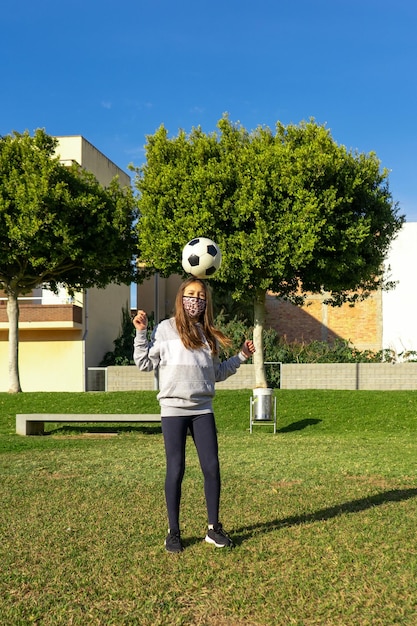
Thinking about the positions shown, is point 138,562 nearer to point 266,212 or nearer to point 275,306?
point 266,212

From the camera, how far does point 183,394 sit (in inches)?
A: 190

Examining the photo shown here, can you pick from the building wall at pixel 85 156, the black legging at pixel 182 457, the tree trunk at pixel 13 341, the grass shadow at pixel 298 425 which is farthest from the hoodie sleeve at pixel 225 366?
the building wall at pixel 85 156

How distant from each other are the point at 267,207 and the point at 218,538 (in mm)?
14926

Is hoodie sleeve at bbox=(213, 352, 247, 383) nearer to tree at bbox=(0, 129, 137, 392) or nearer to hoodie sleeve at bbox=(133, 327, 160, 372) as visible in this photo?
hoodie sleeve at bbox=(133, 327, 160, 372)

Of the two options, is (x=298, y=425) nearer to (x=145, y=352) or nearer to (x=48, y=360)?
(x=145, y=352)

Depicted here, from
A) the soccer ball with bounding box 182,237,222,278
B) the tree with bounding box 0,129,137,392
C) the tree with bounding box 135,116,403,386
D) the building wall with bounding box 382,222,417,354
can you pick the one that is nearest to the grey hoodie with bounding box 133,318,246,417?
the soccer ball with bounding box 182,237,222,278

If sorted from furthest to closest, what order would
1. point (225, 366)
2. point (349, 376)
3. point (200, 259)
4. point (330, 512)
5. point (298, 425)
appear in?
point (349, 376) < point (298, 425) < point (330, 512) < point (200, 259) < point (225, 366)

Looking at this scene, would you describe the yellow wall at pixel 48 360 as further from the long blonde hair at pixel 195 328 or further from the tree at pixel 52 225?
the long blonde hair at pixel 195 328

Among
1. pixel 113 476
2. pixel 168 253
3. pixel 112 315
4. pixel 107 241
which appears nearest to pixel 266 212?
pixel 168 253

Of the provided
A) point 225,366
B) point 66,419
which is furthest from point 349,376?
point 225,366

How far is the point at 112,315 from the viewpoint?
30969 mm

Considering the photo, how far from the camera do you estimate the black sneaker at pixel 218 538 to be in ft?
15.9

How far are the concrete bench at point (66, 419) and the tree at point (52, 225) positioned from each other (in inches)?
251

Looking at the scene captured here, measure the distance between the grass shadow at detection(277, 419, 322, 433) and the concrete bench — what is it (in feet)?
14.4
